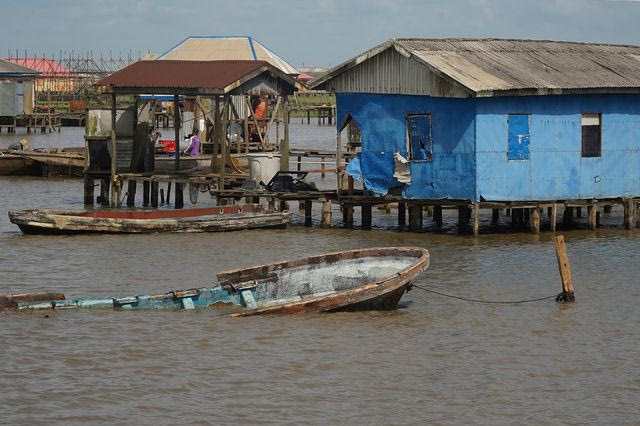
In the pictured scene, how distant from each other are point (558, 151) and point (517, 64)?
78.9 inches

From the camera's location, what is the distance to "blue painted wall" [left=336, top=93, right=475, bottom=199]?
21766mm

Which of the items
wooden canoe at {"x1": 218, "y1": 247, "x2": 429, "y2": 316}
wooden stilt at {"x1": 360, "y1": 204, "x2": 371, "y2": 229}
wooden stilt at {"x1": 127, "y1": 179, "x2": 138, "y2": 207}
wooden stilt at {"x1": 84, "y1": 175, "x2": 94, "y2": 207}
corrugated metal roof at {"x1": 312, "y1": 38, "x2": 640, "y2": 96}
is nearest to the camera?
wooden canoe at {"x1": 218, "y1": 247, "x2": 429, "y2": 316}

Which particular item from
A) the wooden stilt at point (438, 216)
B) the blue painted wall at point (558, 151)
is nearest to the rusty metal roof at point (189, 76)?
the wooden stilt at point (438, 216)

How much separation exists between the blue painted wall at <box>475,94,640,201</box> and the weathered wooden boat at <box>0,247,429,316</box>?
6.20m

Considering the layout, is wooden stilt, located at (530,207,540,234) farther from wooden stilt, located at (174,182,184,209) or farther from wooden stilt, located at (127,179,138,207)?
wooden stilt, located at (127,179,138,207)

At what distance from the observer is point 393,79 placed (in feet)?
74.0

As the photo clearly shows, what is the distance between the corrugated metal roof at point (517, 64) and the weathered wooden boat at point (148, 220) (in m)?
3.15

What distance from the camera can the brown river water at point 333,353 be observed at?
11.3m

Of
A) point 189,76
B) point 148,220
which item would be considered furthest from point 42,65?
point 148,220

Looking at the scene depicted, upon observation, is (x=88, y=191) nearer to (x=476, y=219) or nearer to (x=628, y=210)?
(x=476, y=219)

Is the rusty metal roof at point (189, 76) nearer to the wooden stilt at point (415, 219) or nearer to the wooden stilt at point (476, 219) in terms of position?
the wooden stilt at point (415, 219)

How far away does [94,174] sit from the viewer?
28.0m

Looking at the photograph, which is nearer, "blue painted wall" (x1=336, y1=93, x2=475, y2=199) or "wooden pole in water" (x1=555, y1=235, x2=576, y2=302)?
"wooden pole in water" (x1=555, y1=235, x2=576, y2=302)

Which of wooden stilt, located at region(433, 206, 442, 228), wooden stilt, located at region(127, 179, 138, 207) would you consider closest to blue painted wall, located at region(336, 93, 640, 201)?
wooden stilt, located at region(433, 206, 442, 228)
